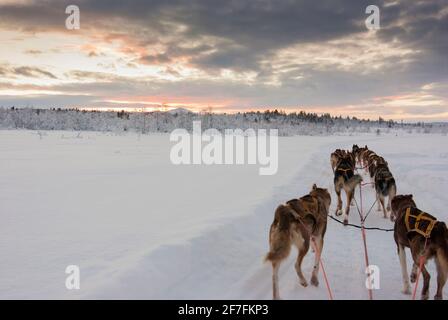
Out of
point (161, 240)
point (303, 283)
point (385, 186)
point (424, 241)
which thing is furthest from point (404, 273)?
point (385, 186)

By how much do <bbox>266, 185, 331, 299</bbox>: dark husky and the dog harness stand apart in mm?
1082

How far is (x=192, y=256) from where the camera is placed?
17.0 feet

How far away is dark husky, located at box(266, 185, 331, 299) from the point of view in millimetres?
4039

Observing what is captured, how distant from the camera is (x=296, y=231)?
4.27 m

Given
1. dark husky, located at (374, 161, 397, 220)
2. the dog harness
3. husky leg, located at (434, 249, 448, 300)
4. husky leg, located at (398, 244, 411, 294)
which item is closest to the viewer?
husky leg, located at (434, 249, 448, 300)

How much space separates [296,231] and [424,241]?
1.33 m

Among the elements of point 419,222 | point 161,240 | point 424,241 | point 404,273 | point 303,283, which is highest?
point 419,222

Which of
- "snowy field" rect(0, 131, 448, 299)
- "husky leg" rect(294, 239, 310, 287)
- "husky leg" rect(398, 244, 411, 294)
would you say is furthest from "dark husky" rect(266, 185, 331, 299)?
"husky leg" rect(398, 244, 411, 294)

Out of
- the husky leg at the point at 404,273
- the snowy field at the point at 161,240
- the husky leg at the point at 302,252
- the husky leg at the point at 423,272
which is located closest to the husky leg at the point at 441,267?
the husky leg at the point at 423,272

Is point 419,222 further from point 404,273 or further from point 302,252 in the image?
point 302,252

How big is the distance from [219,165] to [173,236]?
1058 centimetres

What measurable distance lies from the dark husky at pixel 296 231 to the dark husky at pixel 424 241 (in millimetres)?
984

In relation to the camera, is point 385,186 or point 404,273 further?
point 385,186

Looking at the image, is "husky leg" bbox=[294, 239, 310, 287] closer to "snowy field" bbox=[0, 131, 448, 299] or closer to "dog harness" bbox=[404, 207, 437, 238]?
"snowy field" bbox=[0, 131, 448, 299]
